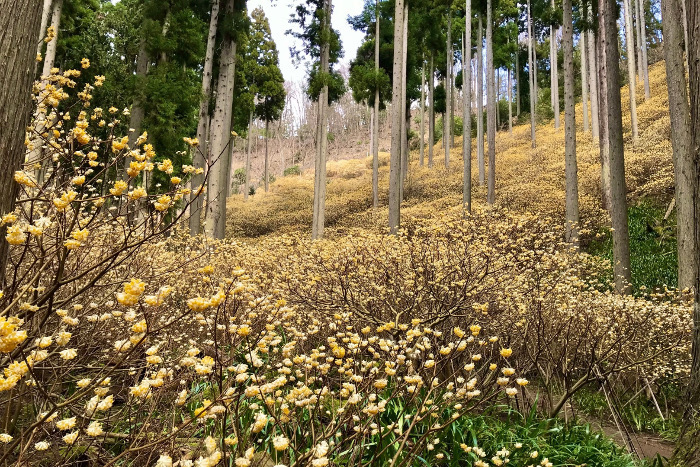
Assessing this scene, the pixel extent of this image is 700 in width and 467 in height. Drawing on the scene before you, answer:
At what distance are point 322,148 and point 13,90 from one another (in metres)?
11.8

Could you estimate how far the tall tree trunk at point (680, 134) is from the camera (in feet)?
20.1

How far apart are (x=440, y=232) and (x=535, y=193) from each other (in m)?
7.26

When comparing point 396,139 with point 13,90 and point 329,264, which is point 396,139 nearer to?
point 329,264

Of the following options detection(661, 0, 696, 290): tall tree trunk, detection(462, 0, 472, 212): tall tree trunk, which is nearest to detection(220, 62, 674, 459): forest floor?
detection(462, 0, 472, 212): tall tree trunk

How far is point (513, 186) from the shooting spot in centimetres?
1528

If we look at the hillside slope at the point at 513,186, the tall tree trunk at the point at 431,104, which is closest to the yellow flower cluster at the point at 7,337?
the hillside slope at the point at 513,186

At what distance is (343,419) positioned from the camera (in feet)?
5.87

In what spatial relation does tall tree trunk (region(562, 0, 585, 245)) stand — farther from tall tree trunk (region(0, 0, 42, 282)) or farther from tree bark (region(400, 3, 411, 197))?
tall tree trunk (region(0, 0, 42, 282))

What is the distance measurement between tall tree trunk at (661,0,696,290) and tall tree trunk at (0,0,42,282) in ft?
24.9

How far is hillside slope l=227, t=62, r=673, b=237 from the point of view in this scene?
1284cm

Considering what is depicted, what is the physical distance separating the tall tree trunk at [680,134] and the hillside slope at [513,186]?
16.8 feet

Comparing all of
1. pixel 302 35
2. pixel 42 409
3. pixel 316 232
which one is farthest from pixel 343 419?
pixel 302 35

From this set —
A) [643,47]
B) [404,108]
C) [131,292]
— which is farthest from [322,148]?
[643,47]

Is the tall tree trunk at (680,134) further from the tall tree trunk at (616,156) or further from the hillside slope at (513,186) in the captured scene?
the hillside slope at (513,186)
